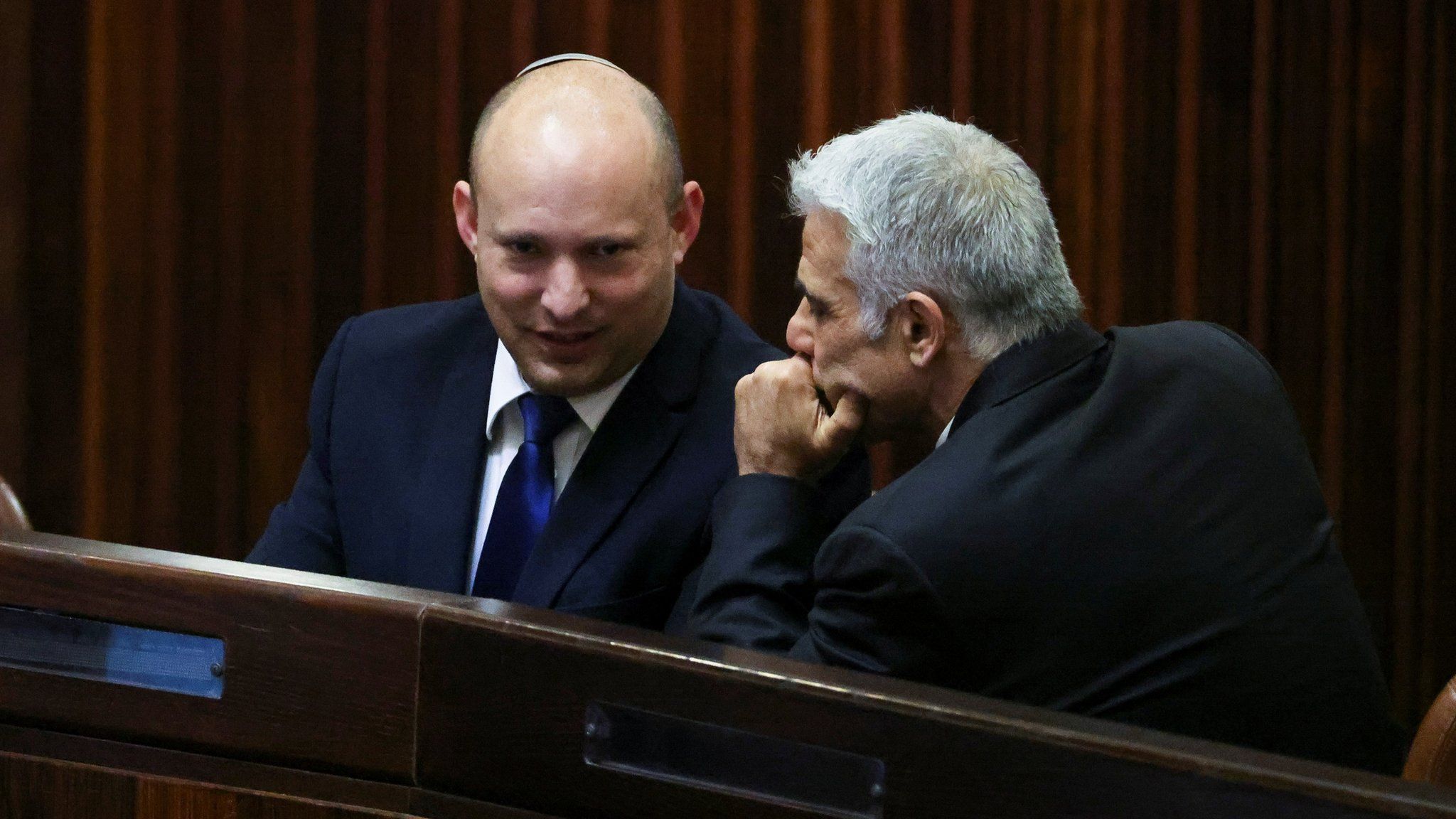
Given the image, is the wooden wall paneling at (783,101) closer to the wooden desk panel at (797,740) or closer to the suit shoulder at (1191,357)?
the suit shoulder at (1191,357)

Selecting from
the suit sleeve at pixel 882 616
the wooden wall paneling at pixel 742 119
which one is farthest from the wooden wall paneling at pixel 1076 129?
the suit sleeve at pixel 882 616

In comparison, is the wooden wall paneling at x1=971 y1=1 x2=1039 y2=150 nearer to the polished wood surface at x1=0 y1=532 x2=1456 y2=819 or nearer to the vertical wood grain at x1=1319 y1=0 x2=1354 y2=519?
the vertical wood grain at x1=1319 y1=0 x2=1354 y2=519

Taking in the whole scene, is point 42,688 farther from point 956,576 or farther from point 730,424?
point 730,424

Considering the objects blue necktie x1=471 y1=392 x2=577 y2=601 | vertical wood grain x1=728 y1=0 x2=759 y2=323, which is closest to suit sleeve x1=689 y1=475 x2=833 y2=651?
blue necktie x1=471 y1=392 x2=577 y2=601

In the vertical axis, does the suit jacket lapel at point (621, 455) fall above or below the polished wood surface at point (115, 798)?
above

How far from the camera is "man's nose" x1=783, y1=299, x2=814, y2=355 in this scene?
1819mm

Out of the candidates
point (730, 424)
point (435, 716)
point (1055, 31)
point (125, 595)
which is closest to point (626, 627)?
point (435, 716)

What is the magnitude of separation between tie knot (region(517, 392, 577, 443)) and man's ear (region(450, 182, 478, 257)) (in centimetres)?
23

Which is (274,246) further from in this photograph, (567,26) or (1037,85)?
(1037,85)

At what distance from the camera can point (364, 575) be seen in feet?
6.42

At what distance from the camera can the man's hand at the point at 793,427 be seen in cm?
173

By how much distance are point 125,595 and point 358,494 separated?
2.78 feet

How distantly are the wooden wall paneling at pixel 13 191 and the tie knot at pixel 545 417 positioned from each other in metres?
1.38

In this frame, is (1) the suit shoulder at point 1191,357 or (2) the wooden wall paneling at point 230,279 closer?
(1) the suit shoulder at point 1191,357
